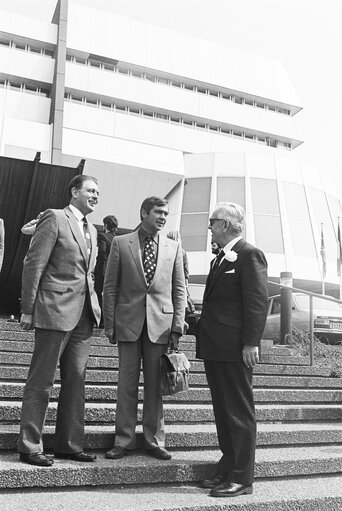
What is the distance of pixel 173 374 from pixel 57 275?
101 centimetres

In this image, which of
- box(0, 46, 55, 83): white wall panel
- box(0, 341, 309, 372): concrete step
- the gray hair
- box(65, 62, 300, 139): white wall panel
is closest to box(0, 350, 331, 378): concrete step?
→ box(0, 341, 309, 372): concrete step

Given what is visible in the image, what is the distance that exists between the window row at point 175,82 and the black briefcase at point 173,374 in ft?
119

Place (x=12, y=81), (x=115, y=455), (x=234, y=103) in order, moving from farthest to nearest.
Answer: (x=234, y=103), (x=12, y=81), (x=115, y=455)

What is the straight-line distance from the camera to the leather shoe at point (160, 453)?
3.48m

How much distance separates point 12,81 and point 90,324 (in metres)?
34.6

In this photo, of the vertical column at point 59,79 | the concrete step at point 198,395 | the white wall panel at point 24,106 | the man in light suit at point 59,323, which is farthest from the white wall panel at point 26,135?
the man in light suit at point 59,323

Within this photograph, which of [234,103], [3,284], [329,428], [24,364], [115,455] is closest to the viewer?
[115,455]

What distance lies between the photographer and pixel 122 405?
3.52 meters

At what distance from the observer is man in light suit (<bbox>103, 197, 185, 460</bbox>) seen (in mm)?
3551

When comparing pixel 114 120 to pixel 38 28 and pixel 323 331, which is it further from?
pixel 323 331

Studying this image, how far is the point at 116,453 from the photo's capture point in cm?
342

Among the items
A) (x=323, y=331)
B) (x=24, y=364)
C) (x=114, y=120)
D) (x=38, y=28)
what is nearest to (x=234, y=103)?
(x=114, y=120)

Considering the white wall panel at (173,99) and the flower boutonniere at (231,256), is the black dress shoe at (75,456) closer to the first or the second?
the flower boutonniere at (231,256)

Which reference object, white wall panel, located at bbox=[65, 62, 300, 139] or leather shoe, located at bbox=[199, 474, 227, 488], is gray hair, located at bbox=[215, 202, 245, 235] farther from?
white wall panel, located at bbox=[65, 62, 300, 139]
